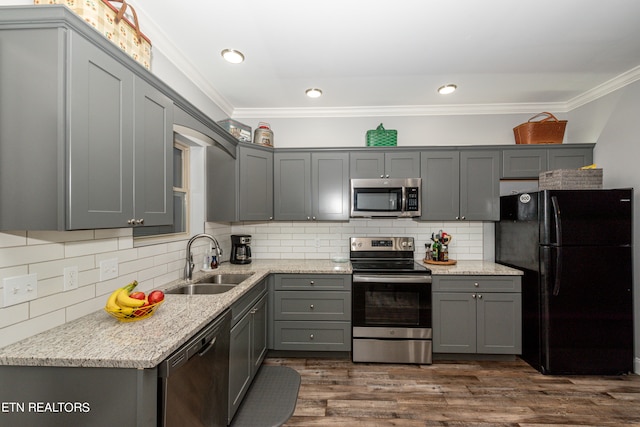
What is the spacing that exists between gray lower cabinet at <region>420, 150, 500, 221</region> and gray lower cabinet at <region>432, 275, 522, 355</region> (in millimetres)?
709

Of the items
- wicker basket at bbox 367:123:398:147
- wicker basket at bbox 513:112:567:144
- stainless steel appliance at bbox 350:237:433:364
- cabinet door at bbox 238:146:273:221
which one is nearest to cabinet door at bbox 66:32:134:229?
cabinet door at bbox 238:146:273:221

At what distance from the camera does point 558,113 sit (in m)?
3.22

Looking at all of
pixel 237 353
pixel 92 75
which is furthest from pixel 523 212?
pixel 92 75

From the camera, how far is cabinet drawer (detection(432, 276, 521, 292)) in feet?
8.77

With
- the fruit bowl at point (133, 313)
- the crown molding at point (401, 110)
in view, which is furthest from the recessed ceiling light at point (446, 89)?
the fruit bowl at point (133, 313)

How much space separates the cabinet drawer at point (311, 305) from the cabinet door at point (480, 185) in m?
1.58

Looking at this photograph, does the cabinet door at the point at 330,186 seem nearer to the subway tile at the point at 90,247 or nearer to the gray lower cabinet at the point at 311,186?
the gray lower cabinet at the point at 311,186

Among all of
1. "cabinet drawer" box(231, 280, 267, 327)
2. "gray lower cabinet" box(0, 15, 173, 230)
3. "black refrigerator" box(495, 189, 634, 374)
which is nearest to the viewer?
"gray lower cabinet" box(0, 15, 173, 230)

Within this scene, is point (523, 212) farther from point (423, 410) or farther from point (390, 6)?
point (390, 6)

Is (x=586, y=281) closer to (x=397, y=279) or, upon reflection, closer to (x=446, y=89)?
(x=397, y=279)

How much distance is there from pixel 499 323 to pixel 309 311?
5.92 ft

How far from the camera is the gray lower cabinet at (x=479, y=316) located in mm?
2668

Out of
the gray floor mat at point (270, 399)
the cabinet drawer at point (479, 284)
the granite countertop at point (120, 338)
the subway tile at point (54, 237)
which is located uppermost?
the subway tile at point (54, 237)

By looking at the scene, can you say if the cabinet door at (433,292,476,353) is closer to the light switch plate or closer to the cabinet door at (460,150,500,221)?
the cabinet door at (460,150,500,221)
